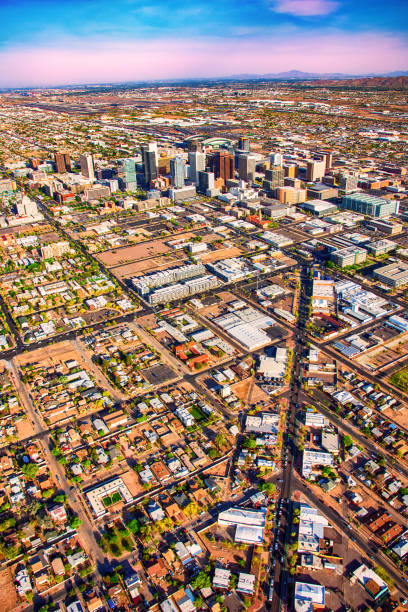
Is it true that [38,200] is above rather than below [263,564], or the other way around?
above

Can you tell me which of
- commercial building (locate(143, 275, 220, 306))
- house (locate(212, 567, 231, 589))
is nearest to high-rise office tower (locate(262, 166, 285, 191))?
commercial building (locate(143, 275, 220, 306))

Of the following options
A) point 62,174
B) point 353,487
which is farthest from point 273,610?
point 62,174

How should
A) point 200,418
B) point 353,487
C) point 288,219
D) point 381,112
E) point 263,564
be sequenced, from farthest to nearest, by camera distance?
point 381,112 → point 288,219 → point 200,418 → point 353,487 → point 263,564

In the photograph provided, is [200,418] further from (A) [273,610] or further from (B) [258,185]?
(B) [258,185]

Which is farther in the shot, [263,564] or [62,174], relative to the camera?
[62,174]

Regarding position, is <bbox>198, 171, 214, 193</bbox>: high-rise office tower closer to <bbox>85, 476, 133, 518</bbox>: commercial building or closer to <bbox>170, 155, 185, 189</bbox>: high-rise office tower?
<bbox>170, 155, 185, 189</bbox>: high-rise office tower

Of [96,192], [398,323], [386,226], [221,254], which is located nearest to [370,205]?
[386,226]
